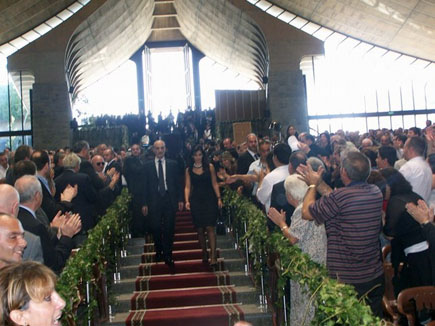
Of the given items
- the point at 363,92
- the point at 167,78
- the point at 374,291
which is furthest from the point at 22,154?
the point at 167,78

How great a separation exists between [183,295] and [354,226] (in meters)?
4.14

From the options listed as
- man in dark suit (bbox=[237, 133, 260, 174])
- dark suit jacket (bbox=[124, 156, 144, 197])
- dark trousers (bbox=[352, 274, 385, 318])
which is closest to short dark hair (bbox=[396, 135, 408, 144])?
man in dark suit (bbox=[237, 133, 260, 174])

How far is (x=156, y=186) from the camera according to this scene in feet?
35.0

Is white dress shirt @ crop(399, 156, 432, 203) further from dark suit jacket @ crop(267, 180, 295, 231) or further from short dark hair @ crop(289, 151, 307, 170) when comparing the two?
dark suit jacket @ crop(267, 180, 295, 231)

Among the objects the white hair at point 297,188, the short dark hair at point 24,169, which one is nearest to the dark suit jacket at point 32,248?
the short dark hair at point 24,169

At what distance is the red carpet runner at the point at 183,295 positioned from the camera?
8758mm

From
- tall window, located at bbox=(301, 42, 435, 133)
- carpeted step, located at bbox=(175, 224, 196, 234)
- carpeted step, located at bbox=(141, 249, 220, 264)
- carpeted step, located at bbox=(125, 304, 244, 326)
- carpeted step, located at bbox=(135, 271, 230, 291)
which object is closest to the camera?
carpeted step, located at bbox=(125, 304, 244, 326)

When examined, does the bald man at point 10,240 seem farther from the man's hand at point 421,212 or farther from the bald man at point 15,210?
the man's hand at point 421,212

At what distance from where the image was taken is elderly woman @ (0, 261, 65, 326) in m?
2.67

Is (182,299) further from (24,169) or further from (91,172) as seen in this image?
(24,169)

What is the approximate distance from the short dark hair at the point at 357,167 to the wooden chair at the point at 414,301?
3.37 feet

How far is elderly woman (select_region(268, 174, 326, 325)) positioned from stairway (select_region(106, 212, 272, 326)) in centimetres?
224

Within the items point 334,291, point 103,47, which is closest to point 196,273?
point 334,291

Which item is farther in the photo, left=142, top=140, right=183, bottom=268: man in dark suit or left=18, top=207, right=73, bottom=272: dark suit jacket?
left=142, top=140, right=183, bottom=268: man in dark suit
